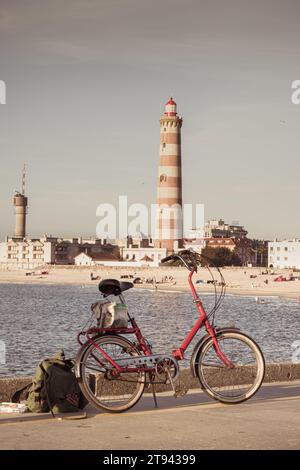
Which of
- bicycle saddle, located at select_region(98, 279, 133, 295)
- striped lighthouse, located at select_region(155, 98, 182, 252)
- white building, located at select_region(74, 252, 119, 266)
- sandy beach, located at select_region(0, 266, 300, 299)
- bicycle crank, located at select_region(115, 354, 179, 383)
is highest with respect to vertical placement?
striped lighthouse, located at select_region(155, 98, 182, 252)

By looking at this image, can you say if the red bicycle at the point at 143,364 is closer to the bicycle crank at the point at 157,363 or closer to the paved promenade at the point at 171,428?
the bicycle crank at the point at 157,363

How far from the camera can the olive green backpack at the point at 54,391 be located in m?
7.26

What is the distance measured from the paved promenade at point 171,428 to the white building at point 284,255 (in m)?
174

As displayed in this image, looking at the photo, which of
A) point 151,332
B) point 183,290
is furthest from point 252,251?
point 151,332

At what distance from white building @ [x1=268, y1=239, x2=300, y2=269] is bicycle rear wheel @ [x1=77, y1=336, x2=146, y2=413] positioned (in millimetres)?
173810

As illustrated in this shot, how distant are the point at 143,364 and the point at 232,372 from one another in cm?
96

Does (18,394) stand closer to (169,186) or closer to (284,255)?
(169,186)

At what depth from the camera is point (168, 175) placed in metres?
144

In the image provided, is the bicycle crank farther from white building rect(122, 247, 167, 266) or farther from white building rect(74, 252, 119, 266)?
white building rect(74, 252, 119, 266)

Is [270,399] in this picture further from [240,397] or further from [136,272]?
[136,272]

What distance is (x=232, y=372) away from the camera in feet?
26.2

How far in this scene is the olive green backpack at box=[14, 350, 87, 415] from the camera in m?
7.26

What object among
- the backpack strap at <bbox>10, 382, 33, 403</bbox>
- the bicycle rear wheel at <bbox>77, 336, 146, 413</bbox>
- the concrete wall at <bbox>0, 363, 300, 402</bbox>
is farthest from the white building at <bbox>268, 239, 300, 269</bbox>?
the backpack strap at <bbox>10, 382, 33, 403</bbox>
